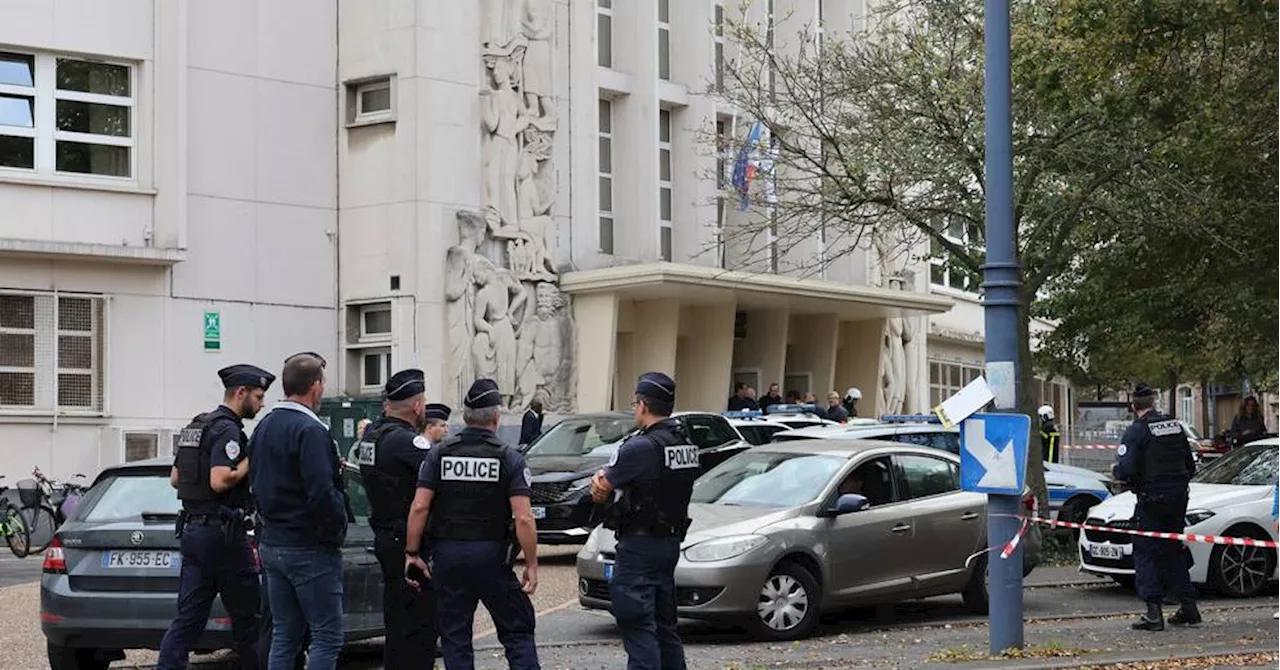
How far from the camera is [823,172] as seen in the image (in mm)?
23688

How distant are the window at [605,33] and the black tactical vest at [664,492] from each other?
25558 mm

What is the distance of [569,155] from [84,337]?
29.1 feet

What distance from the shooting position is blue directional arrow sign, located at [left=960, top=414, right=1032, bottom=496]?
13.1m

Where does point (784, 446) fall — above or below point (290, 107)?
below

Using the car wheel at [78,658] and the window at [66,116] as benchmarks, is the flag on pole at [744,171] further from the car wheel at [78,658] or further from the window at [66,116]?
the car wheel at [78,658]

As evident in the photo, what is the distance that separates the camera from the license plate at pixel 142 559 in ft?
41.3

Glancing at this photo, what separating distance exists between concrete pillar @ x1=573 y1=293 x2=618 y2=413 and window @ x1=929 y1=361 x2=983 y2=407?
15638 mm

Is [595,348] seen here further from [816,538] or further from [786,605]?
[786,605]

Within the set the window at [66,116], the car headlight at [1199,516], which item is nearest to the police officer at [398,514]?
the car headlight at [1199,516]

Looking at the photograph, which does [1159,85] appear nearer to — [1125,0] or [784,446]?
[1125,0]

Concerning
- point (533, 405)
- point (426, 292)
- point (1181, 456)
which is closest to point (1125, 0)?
point (1181, 456)

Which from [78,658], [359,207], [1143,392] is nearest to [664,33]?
[359,207]

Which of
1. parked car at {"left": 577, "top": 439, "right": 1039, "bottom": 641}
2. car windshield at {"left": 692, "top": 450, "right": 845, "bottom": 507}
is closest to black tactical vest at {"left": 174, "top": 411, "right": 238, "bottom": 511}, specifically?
parked car at {"left": 577, "top": 439, "right": 1039, "bottom": 641}

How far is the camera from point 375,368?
107 ft
